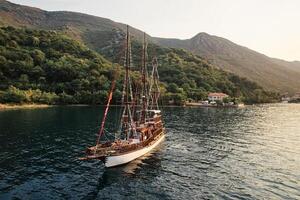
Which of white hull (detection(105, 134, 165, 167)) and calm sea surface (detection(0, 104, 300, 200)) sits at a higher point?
white hull (detection(105, 134, 165, 167))

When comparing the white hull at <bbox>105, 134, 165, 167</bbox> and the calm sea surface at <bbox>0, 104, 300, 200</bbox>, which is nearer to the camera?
the calm sea surface at <bbox>0, 104, 300, 200</bbox>

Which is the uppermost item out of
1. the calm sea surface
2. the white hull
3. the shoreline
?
the shoreline

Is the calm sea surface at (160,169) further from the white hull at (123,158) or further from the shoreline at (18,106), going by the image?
the shoreline at (18,106)

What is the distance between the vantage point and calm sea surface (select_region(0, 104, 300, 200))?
148 feet

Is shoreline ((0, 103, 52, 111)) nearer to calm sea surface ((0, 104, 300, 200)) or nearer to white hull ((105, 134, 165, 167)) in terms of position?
calm sea surface ((0, 104, 300, 200))

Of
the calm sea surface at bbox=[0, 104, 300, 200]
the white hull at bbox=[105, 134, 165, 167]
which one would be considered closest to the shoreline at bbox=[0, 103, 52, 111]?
the calm sea surface at bbox=[0, 104, 300, 200]

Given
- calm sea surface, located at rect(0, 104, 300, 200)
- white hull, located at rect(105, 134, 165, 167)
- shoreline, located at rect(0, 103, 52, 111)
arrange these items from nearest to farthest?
1. calm sea surface, located at rect(0, 104, 300, 200)
2. white hull, located at rect(105, 134, 165, 167)
3. shoreline, located at rect(0, 103, 52, 111)

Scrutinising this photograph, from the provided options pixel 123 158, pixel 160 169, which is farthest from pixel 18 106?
pixel 160 169

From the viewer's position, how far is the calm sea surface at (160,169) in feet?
148

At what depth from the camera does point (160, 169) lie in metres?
56.8

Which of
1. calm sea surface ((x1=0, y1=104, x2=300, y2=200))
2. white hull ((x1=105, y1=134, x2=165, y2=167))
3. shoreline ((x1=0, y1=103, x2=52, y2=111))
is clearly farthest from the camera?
shoreline ((x1=0, y1=103, x2=52, y2=111))

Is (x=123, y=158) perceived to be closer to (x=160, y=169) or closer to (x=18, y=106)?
(x=160, y=169)

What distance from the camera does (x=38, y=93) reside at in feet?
606

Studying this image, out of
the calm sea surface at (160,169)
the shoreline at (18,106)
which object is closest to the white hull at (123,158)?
the calm sea surface at (160,169)
